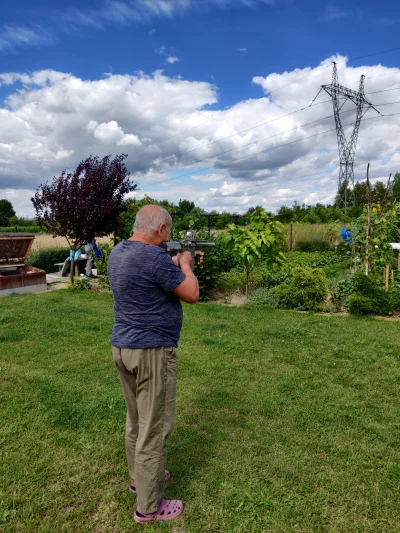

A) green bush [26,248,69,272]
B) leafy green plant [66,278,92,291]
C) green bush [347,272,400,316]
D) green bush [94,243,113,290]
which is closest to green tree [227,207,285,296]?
green bush [347,272,400,316]

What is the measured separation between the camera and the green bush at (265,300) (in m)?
7.71

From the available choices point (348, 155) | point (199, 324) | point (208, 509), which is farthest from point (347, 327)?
point (348, 155)

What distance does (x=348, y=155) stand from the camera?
1286 inches

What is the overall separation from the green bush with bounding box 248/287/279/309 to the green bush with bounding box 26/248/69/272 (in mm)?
8822

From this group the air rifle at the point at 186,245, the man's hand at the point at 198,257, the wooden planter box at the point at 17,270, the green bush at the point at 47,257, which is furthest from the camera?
the green bush at the point at 47,257

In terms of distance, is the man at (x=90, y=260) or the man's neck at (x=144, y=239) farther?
the man at (x=90, y=260)

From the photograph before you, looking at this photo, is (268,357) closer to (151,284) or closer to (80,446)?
(80,446)

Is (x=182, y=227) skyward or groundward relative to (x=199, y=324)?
skyward

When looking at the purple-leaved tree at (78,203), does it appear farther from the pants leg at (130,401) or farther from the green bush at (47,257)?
the pants leg at (130,401)

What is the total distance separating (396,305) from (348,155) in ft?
95.9

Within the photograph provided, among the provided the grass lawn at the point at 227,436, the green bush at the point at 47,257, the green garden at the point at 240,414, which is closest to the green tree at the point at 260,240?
the green garden at the point at 240,414

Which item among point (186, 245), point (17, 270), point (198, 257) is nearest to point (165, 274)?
point (186, 245)

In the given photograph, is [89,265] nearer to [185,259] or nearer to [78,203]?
[78,203]

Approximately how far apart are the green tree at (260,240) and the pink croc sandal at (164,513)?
18.7 ft
